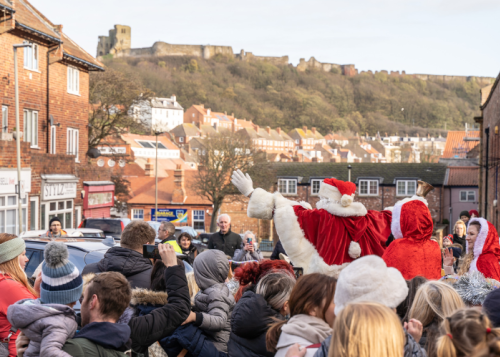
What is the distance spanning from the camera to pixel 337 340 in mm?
2523

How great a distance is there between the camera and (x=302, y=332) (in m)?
3.21

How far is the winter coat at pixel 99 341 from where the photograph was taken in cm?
329

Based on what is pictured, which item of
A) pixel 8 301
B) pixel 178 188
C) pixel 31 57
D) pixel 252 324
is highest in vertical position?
pixel 31 57

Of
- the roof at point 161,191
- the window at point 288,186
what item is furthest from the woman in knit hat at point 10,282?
the window at point 288,186

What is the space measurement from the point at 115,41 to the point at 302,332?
191 metres

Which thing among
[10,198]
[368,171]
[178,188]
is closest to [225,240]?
[10,198]

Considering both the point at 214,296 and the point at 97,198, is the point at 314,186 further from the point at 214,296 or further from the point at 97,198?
the point at 214,296

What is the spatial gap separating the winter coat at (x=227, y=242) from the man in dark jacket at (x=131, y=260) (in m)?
5.16

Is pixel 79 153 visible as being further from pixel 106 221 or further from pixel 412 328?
pixel 412 328

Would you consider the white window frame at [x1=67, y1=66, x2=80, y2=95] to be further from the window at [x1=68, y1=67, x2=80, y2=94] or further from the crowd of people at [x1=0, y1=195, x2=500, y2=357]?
the crowd of people at [x1=0, y1=195, x2=500, y2=357]

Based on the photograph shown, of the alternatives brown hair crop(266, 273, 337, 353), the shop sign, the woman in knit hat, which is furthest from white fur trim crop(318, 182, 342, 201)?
the shop sign

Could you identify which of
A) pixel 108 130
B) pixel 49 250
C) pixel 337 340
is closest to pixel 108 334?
pixel 49 250

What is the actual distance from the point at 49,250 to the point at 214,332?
5.15ft

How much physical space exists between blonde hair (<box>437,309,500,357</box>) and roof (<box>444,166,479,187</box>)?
4689 centimetres
